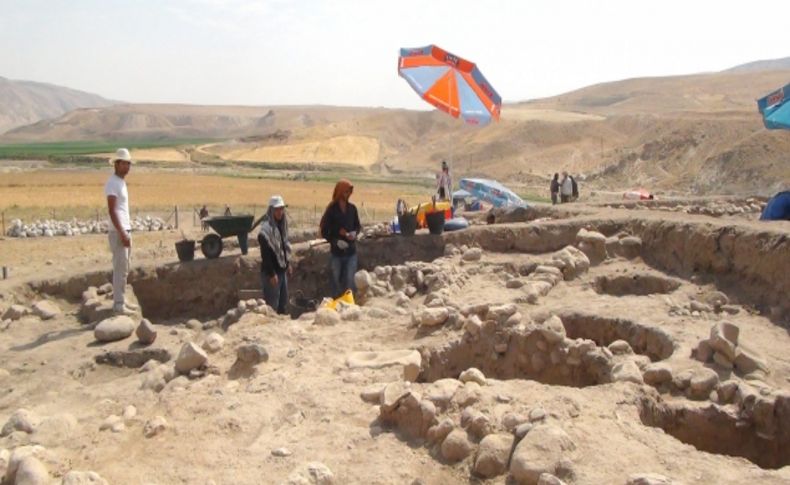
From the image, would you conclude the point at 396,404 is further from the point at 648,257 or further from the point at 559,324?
the point at 648,257

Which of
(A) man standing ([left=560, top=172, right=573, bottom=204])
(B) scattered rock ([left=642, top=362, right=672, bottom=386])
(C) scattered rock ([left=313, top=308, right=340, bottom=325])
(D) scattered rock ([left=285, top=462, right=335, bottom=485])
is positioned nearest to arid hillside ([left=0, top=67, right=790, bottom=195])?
(A) man standing ([left=560, top=172, right=573, bottom=204])

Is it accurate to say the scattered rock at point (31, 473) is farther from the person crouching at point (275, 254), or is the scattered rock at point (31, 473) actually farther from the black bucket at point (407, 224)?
the black bucket at point (407, 224)

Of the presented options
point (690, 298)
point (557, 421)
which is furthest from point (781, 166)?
point (557, 421)

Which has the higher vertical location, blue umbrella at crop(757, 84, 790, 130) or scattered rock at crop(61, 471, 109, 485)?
blue umbrella at crop(757, 84, 790, 130)

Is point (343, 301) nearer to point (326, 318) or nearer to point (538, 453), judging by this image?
point (326, 318)

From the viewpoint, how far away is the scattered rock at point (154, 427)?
453 centimetres

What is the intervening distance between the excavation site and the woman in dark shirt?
1.20 feet

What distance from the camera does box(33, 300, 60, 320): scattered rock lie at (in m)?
7.92

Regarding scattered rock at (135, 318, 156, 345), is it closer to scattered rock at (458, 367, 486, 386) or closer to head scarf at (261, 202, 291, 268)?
head scarf at (261, 202, 291, 268)

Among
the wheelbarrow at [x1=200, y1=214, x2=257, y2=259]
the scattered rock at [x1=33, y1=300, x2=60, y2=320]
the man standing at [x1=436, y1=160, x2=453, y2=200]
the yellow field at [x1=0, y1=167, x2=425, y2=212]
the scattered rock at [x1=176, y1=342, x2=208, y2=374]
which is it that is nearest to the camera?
the scattered rock at [x1=176, y1=342, x2=208, y2=374]

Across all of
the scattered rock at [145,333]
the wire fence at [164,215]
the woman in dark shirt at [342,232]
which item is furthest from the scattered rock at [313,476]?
the wire fence at [164,215]

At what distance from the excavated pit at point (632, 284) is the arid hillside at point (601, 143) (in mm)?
6286

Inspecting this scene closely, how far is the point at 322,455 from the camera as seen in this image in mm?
4156

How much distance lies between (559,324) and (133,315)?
4515 millimetres
